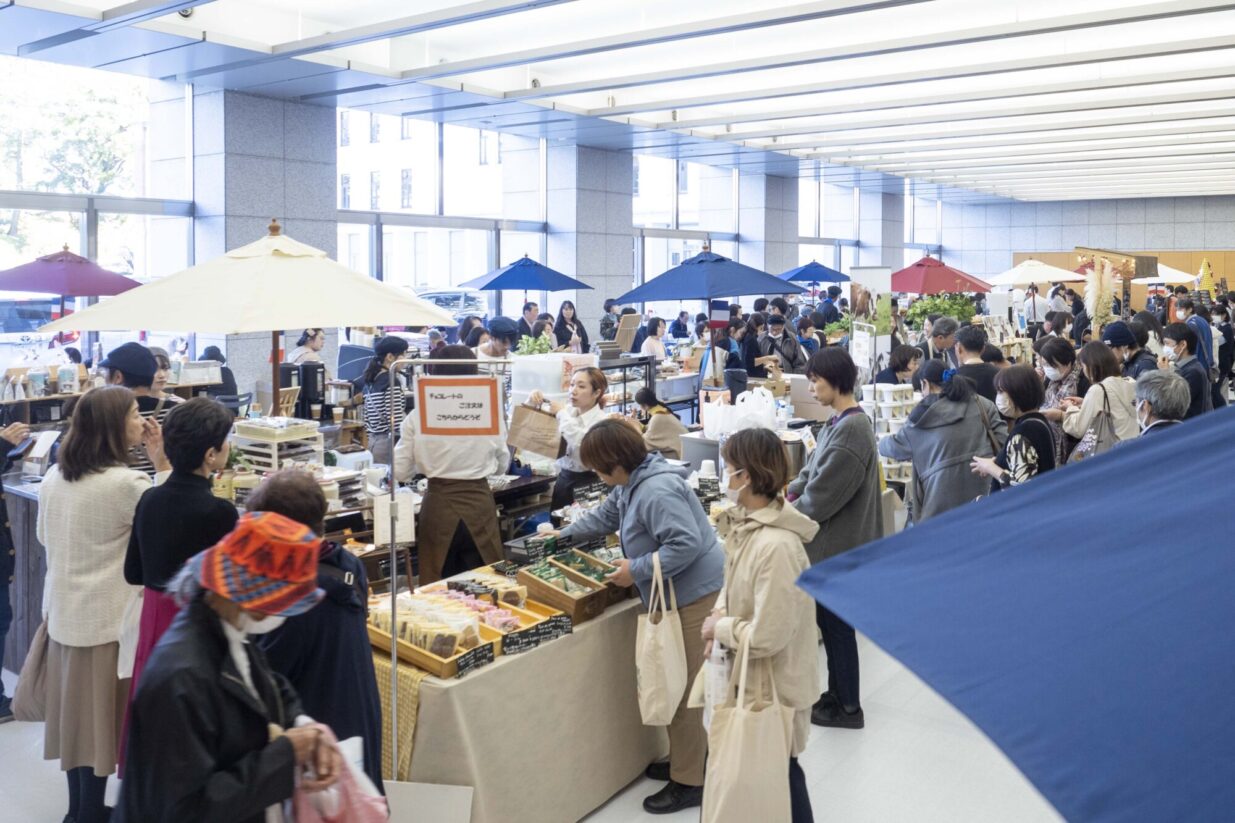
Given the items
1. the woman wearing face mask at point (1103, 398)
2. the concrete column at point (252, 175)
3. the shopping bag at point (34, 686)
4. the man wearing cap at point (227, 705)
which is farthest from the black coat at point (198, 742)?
the concrete column at point (252, 175)

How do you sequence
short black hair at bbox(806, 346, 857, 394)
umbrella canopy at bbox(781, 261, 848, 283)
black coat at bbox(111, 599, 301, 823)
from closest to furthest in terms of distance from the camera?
black coat at bbox(111, 599, 301, 823), short black hair at bbox(806, 346, 857, 394), umbrella canopy at bbox(781, 261, 848, 283)

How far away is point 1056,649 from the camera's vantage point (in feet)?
3.40

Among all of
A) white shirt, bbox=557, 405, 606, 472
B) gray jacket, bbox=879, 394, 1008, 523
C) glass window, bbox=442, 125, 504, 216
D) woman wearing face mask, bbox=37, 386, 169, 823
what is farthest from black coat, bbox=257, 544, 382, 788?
glass window, bbox=442, 125, 504, 216

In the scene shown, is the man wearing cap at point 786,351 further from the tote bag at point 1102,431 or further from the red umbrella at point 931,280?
the tote bag at point 1102,431

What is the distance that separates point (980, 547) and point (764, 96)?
1128 centimetres

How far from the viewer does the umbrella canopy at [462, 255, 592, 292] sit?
Result: 485 inches

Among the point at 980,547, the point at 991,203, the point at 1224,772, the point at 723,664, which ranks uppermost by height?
the point at 991,203

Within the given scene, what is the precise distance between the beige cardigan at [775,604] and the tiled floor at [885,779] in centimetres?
99

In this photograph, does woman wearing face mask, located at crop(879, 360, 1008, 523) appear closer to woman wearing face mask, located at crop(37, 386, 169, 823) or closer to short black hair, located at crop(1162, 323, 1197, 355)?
short black hair, located at crop(1162, 323, 1197, 355)

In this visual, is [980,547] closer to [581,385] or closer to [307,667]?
[307,667]

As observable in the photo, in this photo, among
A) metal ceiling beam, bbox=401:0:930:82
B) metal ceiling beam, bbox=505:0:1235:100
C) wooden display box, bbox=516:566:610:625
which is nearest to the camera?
wooden display box, bbox=516:566:610:625

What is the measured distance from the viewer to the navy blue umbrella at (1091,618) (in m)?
0.94

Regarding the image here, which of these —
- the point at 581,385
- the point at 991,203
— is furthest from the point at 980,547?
the point at 991,203

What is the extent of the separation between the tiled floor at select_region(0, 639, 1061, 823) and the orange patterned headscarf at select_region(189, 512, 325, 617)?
233 cm
